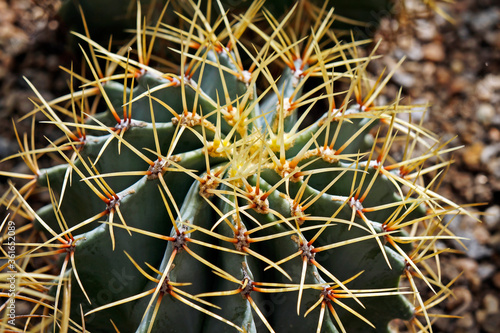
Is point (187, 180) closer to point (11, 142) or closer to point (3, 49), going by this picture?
point (11, 142)

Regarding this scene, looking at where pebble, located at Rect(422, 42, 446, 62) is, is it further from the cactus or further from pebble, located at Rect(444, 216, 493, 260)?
the cactus

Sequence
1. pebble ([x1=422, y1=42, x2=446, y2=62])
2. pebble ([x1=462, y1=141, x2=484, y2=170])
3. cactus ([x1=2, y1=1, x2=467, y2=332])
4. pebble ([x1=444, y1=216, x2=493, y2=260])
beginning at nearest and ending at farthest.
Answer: cactus ([x1=2, y1=1, x2=467, y2=332]) < pebble ([x1=444, y1=216, x2=493, y2=260]) < pebble ([x1=462, y1=141, x2=484, y2=170]) < pebble ([x1=422, y1=42, x2=446, y2=62])

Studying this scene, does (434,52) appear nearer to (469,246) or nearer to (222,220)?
(469,246)

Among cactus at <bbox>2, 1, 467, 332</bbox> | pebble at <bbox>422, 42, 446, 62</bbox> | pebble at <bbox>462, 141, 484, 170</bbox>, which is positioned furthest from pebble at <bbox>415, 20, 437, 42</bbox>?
cactus at <bbox>2, 1, 467, 332</bbox>

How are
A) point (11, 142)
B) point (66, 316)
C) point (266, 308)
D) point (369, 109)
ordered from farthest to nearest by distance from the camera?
1. point (11, 142)
2. point (369, 109)
3. point (266, 308)
4. point (66, 316)

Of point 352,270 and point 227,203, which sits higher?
point 227,203

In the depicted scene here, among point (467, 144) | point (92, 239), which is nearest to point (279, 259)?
point (92, 239)

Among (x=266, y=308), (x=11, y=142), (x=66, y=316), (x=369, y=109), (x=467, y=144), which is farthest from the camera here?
(x=467, y=144)

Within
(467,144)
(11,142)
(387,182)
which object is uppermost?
(387,182)

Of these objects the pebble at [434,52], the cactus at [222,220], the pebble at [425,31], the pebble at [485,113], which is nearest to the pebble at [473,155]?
the pebble at [485,113]

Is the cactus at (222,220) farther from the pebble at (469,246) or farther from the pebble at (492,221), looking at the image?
the pebble at (492,221)

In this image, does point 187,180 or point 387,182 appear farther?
point 387,182
